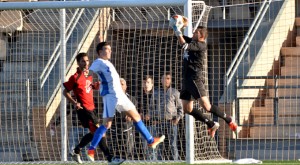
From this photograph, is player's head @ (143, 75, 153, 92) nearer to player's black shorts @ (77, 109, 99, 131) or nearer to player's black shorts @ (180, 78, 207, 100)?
player's black shorts @ (77, 109, 99, 131)

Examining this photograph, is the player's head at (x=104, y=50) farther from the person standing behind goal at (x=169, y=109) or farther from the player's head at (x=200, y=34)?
the person standing behind goal at (x=169, y=109)

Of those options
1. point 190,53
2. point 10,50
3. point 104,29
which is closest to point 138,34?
point 104,29

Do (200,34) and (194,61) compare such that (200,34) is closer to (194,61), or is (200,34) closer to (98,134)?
(194,61)

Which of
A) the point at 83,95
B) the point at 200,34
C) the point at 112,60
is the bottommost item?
the point at 83,95

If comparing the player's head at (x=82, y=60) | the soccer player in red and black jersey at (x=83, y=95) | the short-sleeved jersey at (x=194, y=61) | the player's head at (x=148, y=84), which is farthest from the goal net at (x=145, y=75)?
the short-sleeved jersey at (x=194, y=61)

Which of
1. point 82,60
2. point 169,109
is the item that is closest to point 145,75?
point 169,109

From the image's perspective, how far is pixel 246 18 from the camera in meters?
26.3

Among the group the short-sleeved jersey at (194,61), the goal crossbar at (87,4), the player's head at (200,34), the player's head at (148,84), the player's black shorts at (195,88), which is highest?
the goal crossbar at (87,4)

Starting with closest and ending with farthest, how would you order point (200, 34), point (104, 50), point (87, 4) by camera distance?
point (104, 50) < point (200, 34) < point (87, 4)

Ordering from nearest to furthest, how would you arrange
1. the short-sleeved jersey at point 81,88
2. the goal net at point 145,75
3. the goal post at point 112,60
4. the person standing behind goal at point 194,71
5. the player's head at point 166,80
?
the person standing behind goal at point 194,71 → the short-sleeved jersey at point 81,88 → the goal post at point 112,60 → the player's head at point 166,80 → the goal net at point 145,75

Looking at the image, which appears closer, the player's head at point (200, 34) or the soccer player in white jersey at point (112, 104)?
the soccer player in white jersey at point (112, 104)

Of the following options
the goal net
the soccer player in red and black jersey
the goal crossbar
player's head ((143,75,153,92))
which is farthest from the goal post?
the soccer player in red and black jersey

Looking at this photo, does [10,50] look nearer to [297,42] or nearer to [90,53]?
[90,53]

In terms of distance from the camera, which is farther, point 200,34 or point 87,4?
point 87,4
